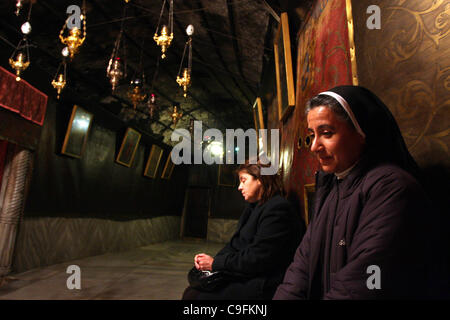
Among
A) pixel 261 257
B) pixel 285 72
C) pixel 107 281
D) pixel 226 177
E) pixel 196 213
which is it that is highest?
pixel 285 72

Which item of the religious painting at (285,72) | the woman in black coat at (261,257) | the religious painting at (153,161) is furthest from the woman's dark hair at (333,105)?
the religious painting at (153,161)

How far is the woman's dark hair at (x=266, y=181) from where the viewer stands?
236 centimetres

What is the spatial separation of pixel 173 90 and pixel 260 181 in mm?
7431

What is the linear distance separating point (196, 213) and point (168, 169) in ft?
9.58

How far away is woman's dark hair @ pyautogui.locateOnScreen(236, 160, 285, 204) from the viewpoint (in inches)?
92.9

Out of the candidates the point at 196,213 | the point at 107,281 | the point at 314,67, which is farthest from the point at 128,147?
the point at 314,67

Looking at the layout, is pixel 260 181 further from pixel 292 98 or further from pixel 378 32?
pixel 378 32

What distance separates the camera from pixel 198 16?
211 inches

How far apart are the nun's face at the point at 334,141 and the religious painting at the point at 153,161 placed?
326 inches

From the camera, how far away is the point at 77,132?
18.7 feet

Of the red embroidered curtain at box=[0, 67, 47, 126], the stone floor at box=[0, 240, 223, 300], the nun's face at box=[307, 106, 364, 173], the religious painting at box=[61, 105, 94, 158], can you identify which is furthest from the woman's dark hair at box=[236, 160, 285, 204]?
the religious painting at box=[61, 105, 94, 158]

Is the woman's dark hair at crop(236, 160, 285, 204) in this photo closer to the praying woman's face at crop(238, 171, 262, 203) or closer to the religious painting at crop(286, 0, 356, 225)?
the praying woman's face at crop(238, 171, 262, 203)

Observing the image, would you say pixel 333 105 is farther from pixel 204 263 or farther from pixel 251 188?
pixel 204 263
